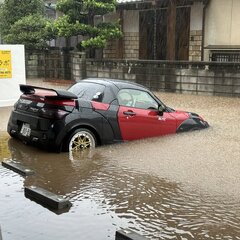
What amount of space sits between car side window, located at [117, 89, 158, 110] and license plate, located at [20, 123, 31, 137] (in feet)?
5.97

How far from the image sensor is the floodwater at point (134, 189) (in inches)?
174

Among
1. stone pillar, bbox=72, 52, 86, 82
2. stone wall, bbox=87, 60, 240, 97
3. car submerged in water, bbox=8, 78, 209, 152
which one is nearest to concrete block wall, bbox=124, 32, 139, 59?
stone pillar, bbox=72, 52, 86, 82

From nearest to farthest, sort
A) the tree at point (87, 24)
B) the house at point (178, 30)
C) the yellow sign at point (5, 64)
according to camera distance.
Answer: the yellow sign at point (5, 64)
the house at point (178, 30)
the tree at point (87, 24)

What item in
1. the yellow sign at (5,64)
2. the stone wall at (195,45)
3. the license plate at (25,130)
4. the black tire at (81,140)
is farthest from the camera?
the stone wall at (195,45)

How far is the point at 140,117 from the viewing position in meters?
8.16

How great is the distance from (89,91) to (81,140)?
1110mm

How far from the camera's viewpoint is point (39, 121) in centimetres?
721

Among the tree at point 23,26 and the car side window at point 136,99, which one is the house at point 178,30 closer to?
the tree at point 23,26

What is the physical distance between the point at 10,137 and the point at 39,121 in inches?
70.5

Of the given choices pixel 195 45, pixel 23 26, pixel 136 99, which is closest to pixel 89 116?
pixel 136 99

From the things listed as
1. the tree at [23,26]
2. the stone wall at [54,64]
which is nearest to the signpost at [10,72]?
the stone wall at [54,64]

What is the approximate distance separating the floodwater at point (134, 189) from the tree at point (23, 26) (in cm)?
1451

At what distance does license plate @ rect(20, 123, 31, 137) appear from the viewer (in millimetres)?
7481

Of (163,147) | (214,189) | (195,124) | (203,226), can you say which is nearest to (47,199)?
(203,226)
